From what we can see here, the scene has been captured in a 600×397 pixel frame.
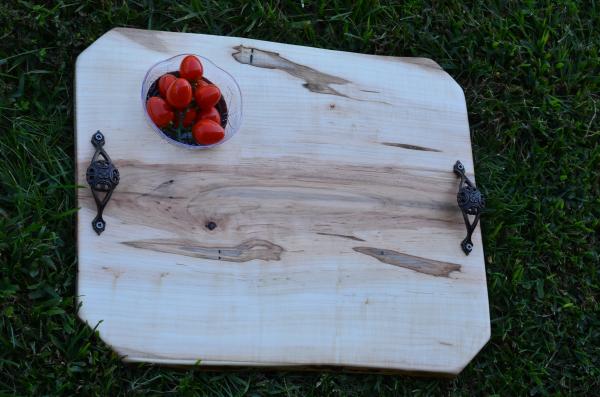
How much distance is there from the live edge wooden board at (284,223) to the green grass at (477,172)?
92 millimetres

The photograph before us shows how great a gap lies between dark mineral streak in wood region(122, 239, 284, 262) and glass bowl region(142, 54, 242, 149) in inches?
10.3

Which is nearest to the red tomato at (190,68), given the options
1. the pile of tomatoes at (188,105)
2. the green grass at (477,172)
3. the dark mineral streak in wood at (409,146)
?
the pile of tomatoes at (188,105)

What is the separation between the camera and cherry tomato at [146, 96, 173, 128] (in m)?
2.00

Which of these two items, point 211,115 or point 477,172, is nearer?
point 211,115

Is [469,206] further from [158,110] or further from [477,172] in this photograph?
[158,110]

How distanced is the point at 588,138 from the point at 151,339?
154 centimetres

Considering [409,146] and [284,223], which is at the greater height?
[409,146]

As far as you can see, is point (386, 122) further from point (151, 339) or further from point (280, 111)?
point (151, 339)

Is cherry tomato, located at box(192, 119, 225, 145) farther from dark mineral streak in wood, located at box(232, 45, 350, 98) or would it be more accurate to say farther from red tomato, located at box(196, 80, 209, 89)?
dark mineral streak in wood, located at box(232, 45, 350, 98)

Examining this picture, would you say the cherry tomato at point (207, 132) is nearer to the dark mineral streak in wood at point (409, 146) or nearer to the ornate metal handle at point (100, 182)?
the ornate metal handle at point (100, 182)

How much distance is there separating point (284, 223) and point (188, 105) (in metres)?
0.39

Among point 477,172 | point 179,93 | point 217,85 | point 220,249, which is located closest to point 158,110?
point 179,93

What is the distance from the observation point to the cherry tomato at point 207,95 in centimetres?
203

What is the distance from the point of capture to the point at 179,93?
200 centimetres
